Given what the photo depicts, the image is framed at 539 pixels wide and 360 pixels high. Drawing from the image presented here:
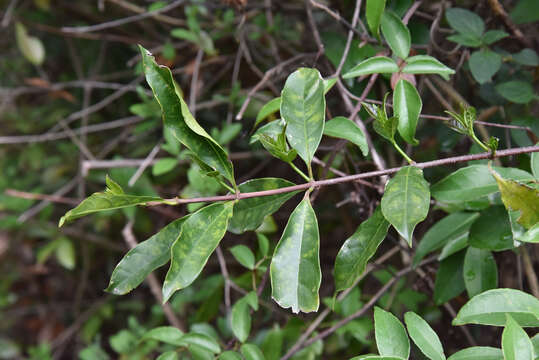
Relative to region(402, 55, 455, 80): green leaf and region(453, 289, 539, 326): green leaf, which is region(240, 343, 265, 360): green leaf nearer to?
region(453, 289, 539, 326): green leaf

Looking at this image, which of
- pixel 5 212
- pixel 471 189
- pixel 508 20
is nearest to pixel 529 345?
pixel 471 189

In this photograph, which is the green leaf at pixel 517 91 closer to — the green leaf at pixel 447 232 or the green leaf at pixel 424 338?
the green leaf at pixel 447 232

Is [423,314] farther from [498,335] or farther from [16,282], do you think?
[16,282]

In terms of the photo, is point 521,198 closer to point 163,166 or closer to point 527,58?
point 527,58

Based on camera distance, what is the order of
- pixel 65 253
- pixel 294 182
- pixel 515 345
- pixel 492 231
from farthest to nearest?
pixel 65 253 → pixel 294 182 → pixel 492 231 → pixel 515 345

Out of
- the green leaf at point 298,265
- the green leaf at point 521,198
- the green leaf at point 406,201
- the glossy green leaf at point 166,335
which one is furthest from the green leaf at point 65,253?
the green leaf at point 521,198

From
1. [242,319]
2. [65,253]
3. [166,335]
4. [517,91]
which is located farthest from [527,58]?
[65,253]
